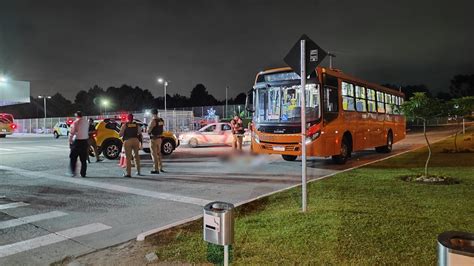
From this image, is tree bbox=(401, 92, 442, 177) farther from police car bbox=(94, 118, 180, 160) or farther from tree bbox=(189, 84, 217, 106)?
tree bbox=(189, 84, 217, 106)

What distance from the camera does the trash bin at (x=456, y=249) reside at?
2.27 metres

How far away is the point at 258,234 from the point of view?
17.7 feet

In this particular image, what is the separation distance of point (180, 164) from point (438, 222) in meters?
10.0

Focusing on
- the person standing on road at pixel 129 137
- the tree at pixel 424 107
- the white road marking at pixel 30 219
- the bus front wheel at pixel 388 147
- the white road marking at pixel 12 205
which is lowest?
the white road marking at pixel 30 219

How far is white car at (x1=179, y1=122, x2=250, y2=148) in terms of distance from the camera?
75.5 feet

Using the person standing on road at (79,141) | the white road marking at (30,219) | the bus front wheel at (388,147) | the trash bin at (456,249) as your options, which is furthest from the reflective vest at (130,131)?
the bus front wheel at (388,147)

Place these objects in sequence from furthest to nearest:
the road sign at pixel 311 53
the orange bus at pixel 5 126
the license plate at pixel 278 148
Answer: the orange bus at pixel 5 126, the license plate at pixel 278 148, the road sign at pixel 311 53

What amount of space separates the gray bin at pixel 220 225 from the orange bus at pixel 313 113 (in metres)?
8.03

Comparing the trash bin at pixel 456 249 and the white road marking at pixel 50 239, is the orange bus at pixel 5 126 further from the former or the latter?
the trash bin at pixel 456 249

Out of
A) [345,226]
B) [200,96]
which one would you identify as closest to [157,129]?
[345,226]

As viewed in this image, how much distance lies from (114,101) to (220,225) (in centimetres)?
10268

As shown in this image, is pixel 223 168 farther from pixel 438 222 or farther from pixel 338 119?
pixel 438 222

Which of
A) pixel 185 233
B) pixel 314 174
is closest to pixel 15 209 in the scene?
pixel 185 233

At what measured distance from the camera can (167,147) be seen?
1772 cm
